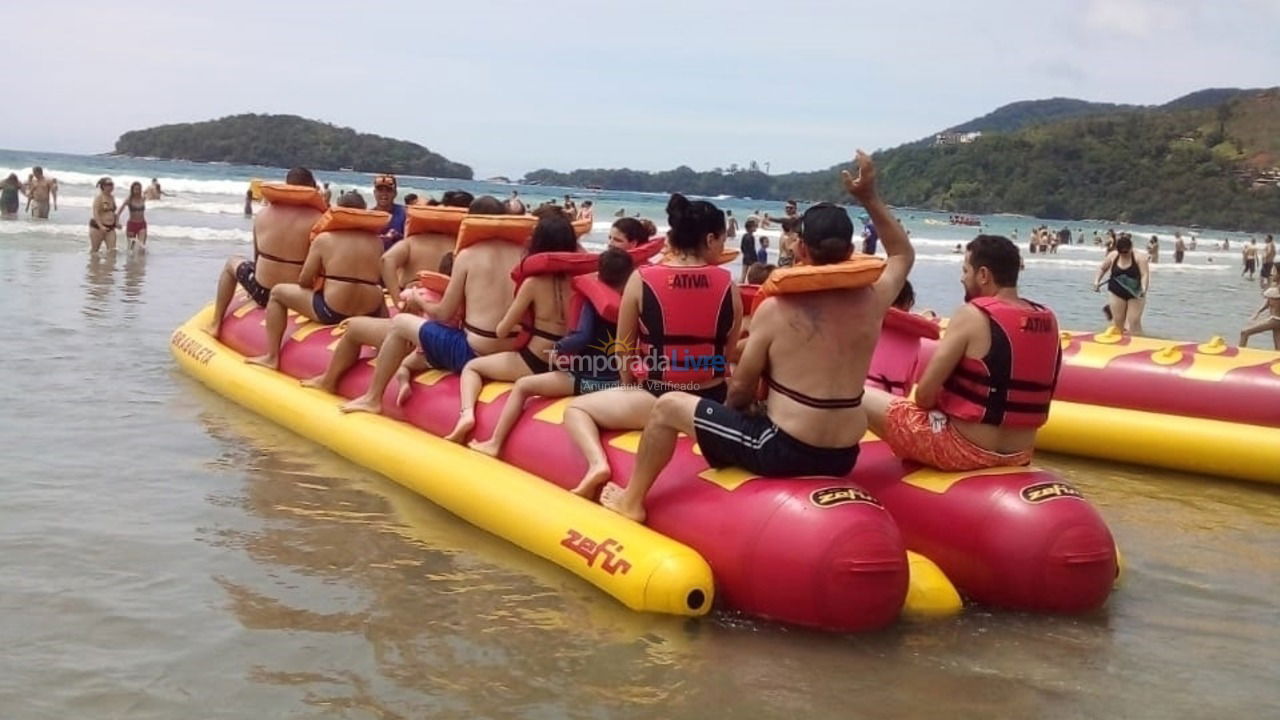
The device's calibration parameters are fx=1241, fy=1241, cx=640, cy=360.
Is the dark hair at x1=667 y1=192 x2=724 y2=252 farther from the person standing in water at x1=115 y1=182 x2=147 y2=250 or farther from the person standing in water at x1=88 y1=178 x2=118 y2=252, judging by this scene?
the person standing in water at x1=115 y1=182 x2=147 y2=250

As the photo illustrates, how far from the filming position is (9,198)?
1931 cm

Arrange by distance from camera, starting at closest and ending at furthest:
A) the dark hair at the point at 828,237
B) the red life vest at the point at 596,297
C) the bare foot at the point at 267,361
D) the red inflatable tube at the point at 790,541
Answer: the red inflatable tube at the point at 790,541 < the dark hair at the point at 828,237 < the red life vest at the point at 596,297 < the bare foot at the point at 267,361

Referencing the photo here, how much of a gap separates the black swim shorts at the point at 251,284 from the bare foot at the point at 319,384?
1.13 meters

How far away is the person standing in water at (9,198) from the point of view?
19.2 meters

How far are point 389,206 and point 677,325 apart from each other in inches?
164

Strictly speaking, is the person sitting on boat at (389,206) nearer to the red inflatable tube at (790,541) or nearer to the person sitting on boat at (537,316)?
the person sitting on boat at (537,316)

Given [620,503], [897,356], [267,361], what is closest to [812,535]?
[620,503]

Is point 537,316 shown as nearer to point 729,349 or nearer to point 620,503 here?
point 729,349

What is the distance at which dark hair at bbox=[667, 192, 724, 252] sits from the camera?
4.45 meters

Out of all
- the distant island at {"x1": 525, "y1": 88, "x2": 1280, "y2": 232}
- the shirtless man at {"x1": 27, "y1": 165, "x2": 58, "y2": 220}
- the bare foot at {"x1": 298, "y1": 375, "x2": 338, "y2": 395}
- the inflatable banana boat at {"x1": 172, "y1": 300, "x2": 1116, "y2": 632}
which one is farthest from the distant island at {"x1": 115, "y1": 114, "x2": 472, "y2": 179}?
the inflatable banana boat at {"x1": 172, "y1": 300, "x2": 1116, "y2": 632}

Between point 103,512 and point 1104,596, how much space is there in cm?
378

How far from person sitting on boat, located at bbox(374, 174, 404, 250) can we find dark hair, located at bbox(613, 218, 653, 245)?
2453mm

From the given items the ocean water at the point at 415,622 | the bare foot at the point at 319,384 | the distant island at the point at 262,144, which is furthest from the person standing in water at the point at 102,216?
the distant island at the point at 262,144

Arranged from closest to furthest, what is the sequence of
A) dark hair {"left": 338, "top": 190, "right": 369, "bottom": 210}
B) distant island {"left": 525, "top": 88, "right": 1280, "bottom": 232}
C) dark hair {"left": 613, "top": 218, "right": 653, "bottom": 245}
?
1. dark hair {"left": 613, "top": 218, "right": 653, "bottom": 245}
2. dark hair {"left": 338, "top": 190, "right": 369, "bottom": 210}
3. distant island {"left": 525, "top": 88, "right": 1280, "bottom": 232}
